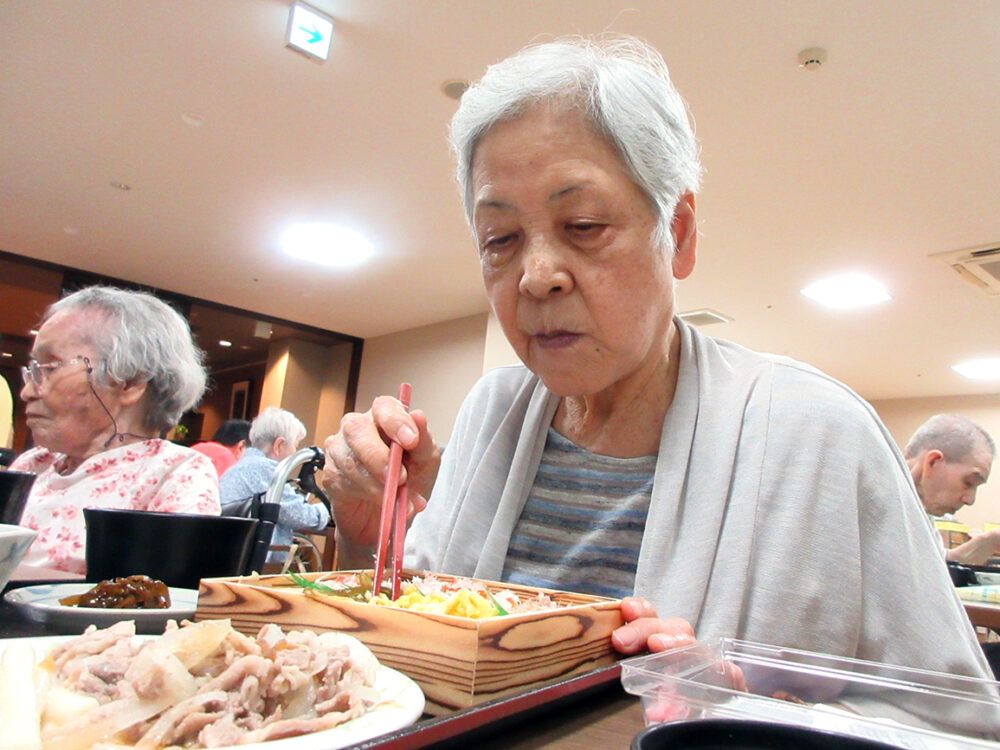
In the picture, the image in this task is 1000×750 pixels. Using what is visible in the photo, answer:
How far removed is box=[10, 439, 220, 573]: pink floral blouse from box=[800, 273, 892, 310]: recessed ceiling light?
5.08 metres

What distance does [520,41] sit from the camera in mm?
3025

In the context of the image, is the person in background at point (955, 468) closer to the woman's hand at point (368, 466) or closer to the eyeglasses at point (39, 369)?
the woman's hand at point (368, 466)

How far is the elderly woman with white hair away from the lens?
889mm

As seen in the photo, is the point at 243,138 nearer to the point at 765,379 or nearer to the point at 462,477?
the point at 462,477

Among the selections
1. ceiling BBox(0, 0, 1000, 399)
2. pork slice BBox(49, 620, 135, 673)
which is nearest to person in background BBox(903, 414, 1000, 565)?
ceiling BBox(0, 0, 1000, 399)

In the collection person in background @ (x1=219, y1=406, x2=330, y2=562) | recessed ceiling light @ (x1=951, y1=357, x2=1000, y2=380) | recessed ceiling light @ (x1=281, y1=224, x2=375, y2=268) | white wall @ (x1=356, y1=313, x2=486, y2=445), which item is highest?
recessed ceiling light @ (x1=951, y1=357, x2=1000, y2=380)

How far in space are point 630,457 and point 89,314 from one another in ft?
5.14

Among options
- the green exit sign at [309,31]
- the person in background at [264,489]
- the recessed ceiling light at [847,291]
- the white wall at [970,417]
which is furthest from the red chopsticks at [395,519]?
the white wall at [970,417]

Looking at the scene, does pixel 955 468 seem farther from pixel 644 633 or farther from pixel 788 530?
pixel 644 633

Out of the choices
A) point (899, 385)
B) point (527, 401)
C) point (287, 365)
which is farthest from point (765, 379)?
point (899, 385)

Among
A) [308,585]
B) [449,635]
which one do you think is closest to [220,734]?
[449,635]

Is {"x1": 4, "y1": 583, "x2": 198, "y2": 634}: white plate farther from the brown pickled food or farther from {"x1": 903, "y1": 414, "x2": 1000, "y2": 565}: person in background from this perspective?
{"x1": 903, "y1": 414, "x2": 1000, "y2": 565}: person in background

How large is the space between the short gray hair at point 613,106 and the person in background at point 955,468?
3.14 metres

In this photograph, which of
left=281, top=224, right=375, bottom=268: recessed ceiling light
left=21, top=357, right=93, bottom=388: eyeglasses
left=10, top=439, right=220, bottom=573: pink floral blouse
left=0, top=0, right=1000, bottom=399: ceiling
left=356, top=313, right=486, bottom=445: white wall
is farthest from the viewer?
left=356, top=313, right=486, bottom=445: white wall
